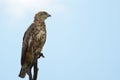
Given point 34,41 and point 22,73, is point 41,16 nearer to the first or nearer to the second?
point 34,41

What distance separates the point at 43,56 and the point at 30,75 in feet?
2.05

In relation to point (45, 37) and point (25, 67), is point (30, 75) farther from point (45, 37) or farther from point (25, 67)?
point (45, 37)

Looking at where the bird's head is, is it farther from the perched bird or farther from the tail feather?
the tail feather

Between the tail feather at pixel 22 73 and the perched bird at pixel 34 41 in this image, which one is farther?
the perched bird at pixel 34 41

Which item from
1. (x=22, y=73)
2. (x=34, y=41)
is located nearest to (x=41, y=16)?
(x=34, y=41)

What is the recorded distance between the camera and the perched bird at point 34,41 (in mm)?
13109

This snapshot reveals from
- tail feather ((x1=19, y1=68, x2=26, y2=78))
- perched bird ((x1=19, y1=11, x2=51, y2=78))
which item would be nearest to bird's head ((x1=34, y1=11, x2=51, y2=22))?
perched bird ((x1=19, y1=11, x2=51, y2=78))

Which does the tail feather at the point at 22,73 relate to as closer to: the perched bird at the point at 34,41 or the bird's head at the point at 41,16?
the perched bird at the point at 34,41

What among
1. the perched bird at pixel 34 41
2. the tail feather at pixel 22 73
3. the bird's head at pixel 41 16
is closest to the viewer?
the tail feather at pixel 22 73

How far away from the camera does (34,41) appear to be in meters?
13.3

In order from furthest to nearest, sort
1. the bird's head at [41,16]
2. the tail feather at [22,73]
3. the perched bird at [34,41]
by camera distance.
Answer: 1. the bird's head at [41,16]
2. the perched bird at [34,41]
3. the tail feather at [22,73]

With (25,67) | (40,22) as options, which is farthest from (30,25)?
(25,67)

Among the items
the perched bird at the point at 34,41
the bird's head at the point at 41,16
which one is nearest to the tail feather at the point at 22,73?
the perched bird at the point at 34,41

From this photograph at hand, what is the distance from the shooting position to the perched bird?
43.0ft
